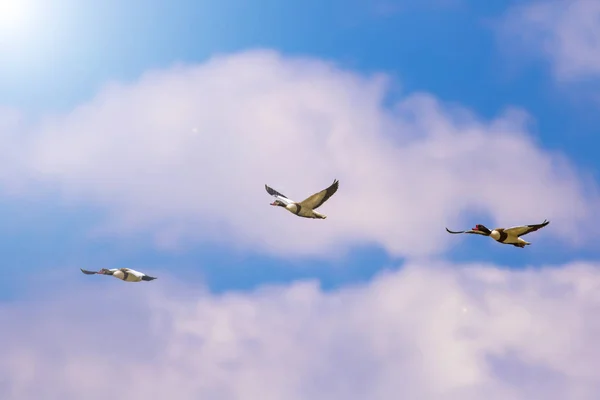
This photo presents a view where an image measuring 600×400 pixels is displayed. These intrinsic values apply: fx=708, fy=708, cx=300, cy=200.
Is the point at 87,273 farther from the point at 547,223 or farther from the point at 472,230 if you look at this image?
the point at 547,223

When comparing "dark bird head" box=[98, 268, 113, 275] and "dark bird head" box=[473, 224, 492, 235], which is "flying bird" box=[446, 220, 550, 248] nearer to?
"dark bird head" box=[473, 224, 492, 235]

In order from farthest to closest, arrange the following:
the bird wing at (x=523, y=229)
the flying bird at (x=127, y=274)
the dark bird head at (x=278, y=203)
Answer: the flying bird at (x=127, y=274) < the dark bird head at (x=278, y=203) < the bird wing at (x=523, y=229)

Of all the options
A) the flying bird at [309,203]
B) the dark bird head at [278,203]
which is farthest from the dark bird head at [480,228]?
the dark bird head at [278,203]

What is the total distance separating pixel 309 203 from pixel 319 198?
1.86 m

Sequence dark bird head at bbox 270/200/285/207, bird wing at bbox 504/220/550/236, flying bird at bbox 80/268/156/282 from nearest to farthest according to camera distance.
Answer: bird wing at bbox 504/220/550/236, dark bird head at bbox 270/200/285/207, flying bird at bbox 80/268/156/282

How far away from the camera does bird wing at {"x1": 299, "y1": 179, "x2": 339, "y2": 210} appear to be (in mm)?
86312

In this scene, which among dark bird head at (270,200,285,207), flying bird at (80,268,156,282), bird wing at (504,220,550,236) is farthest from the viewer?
flying bird at (80,268,156,282)

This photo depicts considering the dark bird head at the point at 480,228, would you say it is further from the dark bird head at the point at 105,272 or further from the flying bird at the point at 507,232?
the dark bird head at the point at 105,272

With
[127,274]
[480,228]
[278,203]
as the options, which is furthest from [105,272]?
[480,228]

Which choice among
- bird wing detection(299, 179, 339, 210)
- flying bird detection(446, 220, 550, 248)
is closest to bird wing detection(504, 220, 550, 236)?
flying bird detection(446, 220, 550, 248)

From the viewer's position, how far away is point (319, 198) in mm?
87562

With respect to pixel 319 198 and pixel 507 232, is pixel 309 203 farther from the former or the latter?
pixel 507 232

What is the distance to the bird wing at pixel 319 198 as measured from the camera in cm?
8631

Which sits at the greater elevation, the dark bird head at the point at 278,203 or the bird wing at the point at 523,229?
the dark bird head at the point at 278,203
